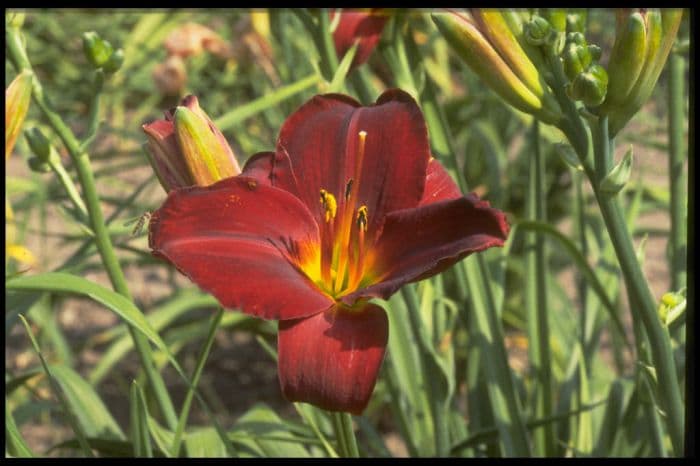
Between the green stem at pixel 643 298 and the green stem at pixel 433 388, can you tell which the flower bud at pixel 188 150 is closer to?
the green stem at pixel 643 298

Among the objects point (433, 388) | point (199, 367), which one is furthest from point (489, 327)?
point (199, 367)

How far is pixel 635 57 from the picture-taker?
70cm

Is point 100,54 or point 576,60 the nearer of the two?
point 576,60

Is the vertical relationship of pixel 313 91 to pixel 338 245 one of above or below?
above

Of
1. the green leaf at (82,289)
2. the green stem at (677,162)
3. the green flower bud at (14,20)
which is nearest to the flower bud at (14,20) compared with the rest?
the green flower bud at (14,20)

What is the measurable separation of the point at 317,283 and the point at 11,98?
277mm

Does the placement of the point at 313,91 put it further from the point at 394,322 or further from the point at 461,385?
the point at 461,385

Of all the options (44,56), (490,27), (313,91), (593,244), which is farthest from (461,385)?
(44,56)

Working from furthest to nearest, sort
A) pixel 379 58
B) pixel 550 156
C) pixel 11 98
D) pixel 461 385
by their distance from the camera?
pixel 550 156 < pixel 461 385 < pixel 379 58 < pixel 11 98

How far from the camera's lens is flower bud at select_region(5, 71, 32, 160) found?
0.81m

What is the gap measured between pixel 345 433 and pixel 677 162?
1.68 feet

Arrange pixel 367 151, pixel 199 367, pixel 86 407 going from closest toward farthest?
1. pixel 367 151
2. pixel 199 367
3. pixel 86 407

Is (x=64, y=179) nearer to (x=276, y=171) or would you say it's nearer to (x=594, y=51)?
(x=276, y=171)

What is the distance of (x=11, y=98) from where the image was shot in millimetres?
820
